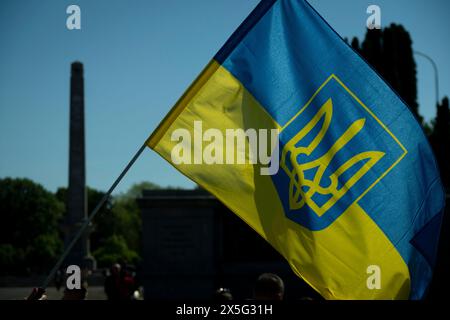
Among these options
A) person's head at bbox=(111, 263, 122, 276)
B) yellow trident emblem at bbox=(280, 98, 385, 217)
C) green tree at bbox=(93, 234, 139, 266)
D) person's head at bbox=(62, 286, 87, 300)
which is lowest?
green tree at bbox=(93, 234, 139, 266)

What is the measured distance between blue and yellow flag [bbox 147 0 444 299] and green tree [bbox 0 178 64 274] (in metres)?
79.5

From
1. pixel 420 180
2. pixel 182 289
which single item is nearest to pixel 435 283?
pixel 182 289

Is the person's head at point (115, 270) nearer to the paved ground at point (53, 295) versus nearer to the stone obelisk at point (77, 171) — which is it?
the paved ground at point (53, 295)

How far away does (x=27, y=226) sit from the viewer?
8638 cm

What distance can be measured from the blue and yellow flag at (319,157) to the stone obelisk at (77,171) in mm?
46276

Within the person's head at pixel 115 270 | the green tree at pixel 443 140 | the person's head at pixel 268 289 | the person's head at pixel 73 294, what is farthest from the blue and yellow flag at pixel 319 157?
the green tree at pixel 443 140

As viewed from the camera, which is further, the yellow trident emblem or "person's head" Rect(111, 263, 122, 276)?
"person's head" Rect(111, 263, 122, 276)

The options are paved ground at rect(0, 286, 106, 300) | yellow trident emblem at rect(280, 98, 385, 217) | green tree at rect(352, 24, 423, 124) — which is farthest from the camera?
green tree at rect(352, 24, 423, 124)

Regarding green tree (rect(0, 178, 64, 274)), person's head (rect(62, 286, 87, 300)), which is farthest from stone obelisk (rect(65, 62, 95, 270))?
person's head (rect(62, 286, 87, 300))

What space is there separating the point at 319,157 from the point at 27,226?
83738 millimetres

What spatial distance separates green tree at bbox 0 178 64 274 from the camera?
83.7 metres

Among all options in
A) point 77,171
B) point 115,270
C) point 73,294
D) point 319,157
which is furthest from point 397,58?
point 73,294

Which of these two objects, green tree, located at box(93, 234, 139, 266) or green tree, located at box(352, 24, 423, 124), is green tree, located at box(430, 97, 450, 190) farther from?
green tree, located at box(93, 234, 139, 266)

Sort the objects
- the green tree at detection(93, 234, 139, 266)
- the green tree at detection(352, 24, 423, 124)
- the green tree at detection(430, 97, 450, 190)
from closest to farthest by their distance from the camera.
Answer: the green tree at detection(430, 97, 450, 190) < the green tree at detection(352, 24, 423, 124) < the green tree at detection(93, 234, 139, 266)
